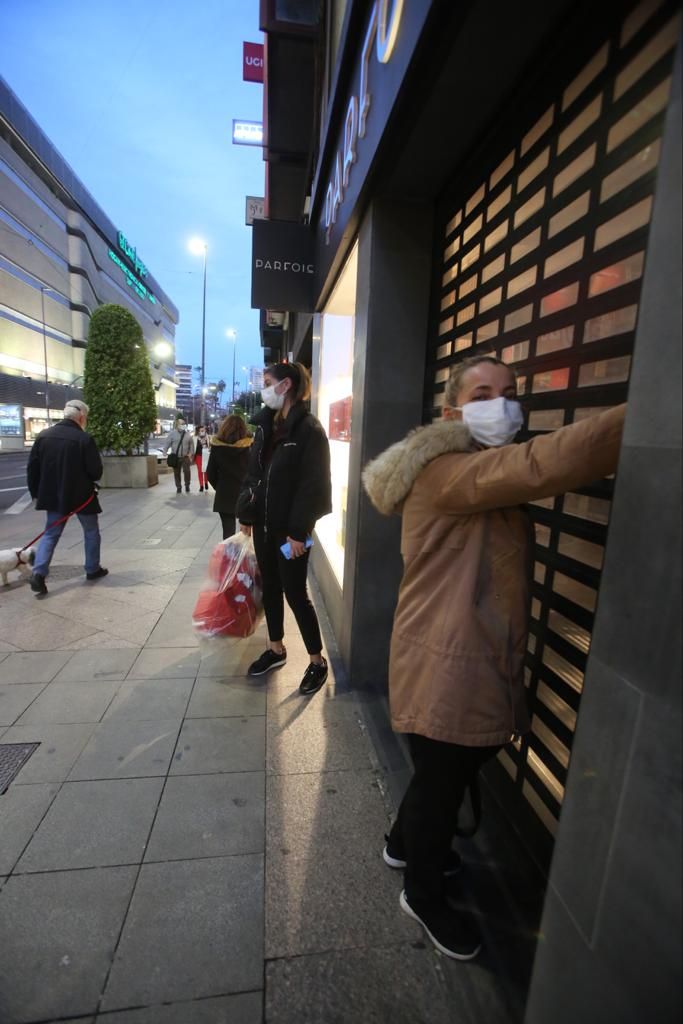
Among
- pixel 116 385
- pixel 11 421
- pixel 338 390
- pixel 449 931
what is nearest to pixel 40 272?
pixel 11 421

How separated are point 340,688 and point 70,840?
1.79 m

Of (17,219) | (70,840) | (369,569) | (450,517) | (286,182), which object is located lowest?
(70,840)

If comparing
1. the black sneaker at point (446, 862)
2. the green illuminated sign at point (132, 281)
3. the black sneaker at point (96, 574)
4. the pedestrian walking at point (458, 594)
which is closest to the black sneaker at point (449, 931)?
the pedestrian walking at point (458, 594)

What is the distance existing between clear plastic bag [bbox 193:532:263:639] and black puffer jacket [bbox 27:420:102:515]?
2556mm

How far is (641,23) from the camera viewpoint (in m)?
1.42

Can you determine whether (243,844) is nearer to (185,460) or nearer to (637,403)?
(637,403)

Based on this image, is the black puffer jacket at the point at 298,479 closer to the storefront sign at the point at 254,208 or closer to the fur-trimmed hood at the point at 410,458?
the fur-trimmed hood at the point at 410,458

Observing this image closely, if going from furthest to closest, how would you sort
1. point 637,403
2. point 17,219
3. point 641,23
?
point 17,219 < point 641,23 < point 637,403

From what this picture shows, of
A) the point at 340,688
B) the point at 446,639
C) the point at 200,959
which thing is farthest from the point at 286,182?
the point at 200,959

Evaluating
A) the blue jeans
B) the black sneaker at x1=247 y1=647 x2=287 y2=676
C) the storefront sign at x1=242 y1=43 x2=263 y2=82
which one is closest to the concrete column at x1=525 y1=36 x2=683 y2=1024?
the black sneaker at x1=247 y1=647 x2=287 y2=676

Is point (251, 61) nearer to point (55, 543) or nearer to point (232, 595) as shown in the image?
point (55, 543)

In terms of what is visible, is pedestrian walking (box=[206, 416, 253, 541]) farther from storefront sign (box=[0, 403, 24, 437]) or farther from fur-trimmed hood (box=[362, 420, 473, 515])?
storefront sign (box=[0, 403, 24, 437])

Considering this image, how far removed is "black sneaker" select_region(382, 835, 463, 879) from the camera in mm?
1985

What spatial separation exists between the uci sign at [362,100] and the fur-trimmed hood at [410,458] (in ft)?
6.63
